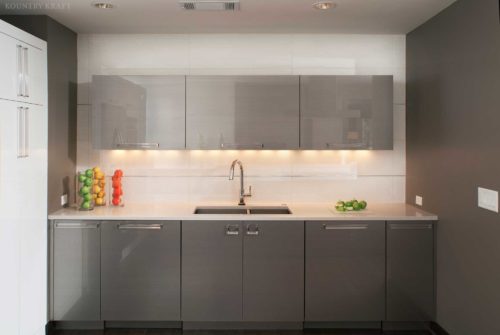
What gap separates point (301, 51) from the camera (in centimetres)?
443

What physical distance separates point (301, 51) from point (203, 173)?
1.50m

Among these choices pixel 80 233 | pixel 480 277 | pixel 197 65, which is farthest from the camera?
pixel 197 65

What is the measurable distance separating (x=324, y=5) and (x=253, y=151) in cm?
154

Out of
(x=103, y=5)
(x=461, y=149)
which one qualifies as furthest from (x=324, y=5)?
(x=103, y=5)

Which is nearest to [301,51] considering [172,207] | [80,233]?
[172,207]

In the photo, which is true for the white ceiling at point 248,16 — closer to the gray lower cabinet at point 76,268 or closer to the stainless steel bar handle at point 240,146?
the stainless steel bar handle at point 240,146

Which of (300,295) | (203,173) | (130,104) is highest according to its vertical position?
(130,104)

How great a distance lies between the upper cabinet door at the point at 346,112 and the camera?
4086 mm

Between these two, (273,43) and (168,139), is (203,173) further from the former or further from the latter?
(273,43)

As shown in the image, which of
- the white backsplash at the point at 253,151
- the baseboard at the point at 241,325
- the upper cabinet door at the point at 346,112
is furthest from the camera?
the white backsplash at the point at 253,151

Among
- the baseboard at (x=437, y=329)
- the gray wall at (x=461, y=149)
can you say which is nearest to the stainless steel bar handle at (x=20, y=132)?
the gray wall at (x=461, y=149)

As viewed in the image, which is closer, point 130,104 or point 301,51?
point 130,104

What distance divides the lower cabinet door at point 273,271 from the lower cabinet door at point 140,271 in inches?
22.9

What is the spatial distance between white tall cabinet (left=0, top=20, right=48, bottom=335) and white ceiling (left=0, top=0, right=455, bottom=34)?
17.1 inches
